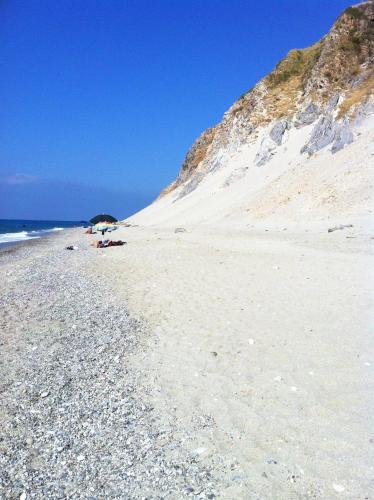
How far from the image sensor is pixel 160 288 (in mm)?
12164

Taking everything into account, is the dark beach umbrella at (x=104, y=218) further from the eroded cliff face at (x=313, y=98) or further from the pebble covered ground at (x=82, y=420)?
the pebble covered ground at (x=82, y=420)

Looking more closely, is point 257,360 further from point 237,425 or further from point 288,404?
point 237,425

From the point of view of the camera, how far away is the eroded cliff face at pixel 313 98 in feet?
110

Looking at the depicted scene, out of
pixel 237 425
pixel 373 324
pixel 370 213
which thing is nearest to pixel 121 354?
pixel 237 425

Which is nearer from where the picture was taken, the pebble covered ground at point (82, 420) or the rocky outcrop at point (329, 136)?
the pebble covered ground at point (82, 420)

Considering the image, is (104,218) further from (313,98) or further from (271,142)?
(313,98)

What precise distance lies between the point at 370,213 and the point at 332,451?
58.6 ft

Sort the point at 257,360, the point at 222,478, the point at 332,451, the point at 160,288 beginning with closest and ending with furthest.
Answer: the point at 222,478 < the point at 332,451 < the point at 257,360 < the point at 160,288

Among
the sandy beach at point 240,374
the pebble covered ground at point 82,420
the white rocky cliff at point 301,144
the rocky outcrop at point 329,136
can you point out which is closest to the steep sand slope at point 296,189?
the white rocky cliff at point 301,144

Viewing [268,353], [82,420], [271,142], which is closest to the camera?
[82,420]

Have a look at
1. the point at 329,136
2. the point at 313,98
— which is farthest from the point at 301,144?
the point at 313,98

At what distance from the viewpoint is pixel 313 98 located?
44.0 meters

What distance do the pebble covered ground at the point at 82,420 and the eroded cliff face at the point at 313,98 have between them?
26.9 meters

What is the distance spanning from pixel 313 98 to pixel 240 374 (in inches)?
1722
